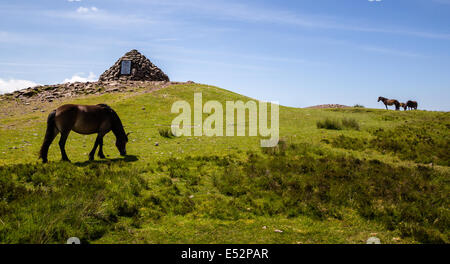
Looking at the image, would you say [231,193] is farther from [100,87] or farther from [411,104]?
[411,104]

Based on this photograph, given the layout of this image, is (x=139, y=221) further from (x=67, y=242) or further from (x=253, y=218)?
(x=253, y=218)

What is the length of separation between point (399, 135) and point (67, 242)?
69.5ft

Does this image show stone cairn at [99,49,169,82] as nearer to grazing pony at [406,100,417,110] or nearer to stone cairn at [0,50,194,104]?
stone cairn at [0,50,194,104]

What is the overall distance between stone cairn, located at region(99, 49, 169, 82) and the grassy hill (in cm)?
3654

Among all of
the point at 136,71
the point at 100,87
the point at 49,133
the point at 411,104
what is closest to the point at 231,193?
the point at 49,133

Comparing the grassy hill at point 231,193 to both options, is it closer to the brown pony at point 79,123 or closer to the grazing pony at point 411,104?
the brown pony at point 79,123

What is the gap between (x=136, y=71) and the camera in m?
52.3

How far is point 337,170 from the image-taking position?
11.6 m

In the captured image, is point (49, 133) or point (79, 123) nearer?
point (49, 133)

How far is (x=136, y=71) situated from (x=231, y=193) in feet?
159

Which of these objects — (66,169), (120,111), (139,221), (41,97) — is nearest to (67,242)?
(139,221)

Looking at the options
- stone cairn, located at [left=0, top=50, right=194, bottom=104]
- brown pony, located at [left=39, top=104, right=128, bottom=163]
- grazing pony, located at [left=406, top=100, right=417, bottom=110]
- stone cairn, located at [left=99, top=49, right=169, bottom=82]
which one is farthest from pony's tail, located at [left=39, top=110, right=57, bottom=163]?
grazing pony, located at [left=406, top=100, right=417, bottom=110]

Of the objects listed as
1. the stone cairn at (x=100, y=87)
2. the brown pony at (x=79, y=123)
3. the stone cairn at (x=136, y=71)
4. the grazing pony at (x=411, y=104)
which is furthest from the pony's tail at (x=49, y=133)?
the grazing pony at (x=411, y=104)

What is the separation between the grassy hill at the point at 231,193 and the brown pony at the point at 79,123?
2.94 feet
